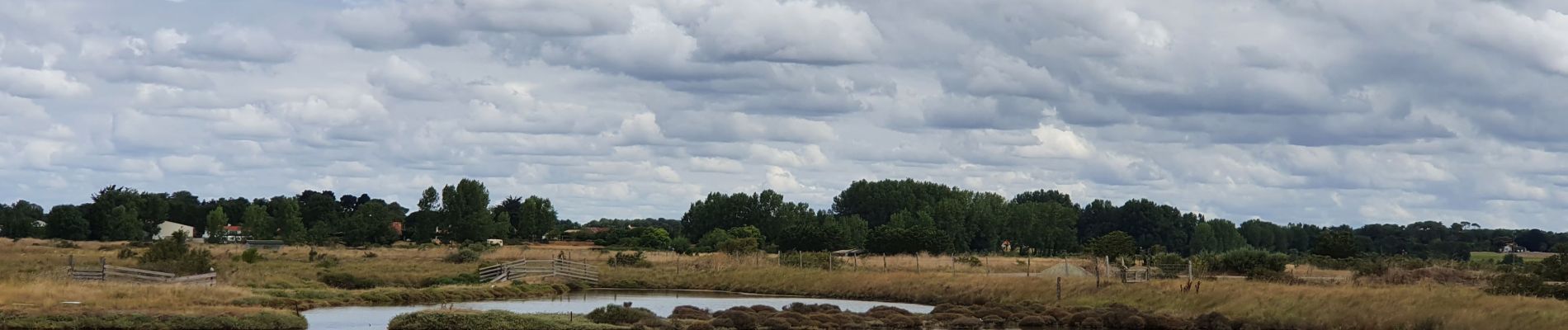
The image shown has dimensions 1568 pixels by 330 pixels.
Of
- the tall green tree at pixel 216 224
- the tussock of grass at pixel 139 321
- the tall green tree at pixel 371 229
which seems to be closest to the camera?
the tussock of grass at pixel 139 321

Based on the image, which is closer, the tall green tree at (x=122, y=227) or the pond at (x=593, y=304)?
the pond at (x=593, y=304)

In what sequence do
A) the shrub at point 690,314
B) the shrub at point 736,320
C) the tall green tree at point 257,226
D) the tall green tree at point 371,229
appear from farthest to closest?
the tall green tree at point 257,226 → the tall green tree at point 371,229 → the shrub at point 690,314 → the shrub at point 736,320

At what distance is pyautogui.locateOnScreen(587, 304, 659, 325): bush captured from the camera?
4162 cm

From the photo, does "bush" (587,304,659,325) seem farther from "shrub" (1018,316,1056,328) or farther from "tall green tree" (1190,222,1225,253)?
"tall green tree" (1190,222,1225,253)

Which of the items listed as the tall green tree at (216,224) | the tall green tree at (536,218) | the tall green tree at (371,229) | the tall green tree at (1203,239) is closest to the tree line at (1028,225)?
the tall green tree at (1203,239)

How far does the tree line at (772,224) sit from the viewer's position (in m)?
136

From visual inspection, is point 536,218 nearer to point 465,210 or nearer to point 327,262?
point 465,210

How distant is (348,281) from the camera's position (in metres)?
63.1

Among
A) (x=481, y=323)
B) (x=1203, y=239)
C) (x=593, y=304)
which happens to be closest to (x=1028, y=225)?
(x=1203, y=239)

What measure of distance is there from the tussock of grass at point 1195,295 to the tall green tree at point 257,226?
76.7 m

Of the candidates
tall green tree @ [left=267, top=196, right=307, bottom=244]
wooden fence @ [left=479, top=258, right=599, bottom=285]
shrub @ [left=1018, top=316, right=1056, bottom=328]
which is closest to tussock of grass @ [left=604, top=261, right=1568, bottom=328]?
wooden fence @ [left=479, top=258, right=599, bottom=285]

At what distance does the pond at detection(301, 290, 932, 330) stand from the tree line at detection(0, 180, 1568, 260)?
4964cm

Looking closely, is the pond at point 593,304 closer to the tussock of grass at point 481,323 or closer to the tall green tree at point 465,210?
the tussock of grass at point 481,323

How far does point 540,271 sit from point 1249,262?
32837 mm
